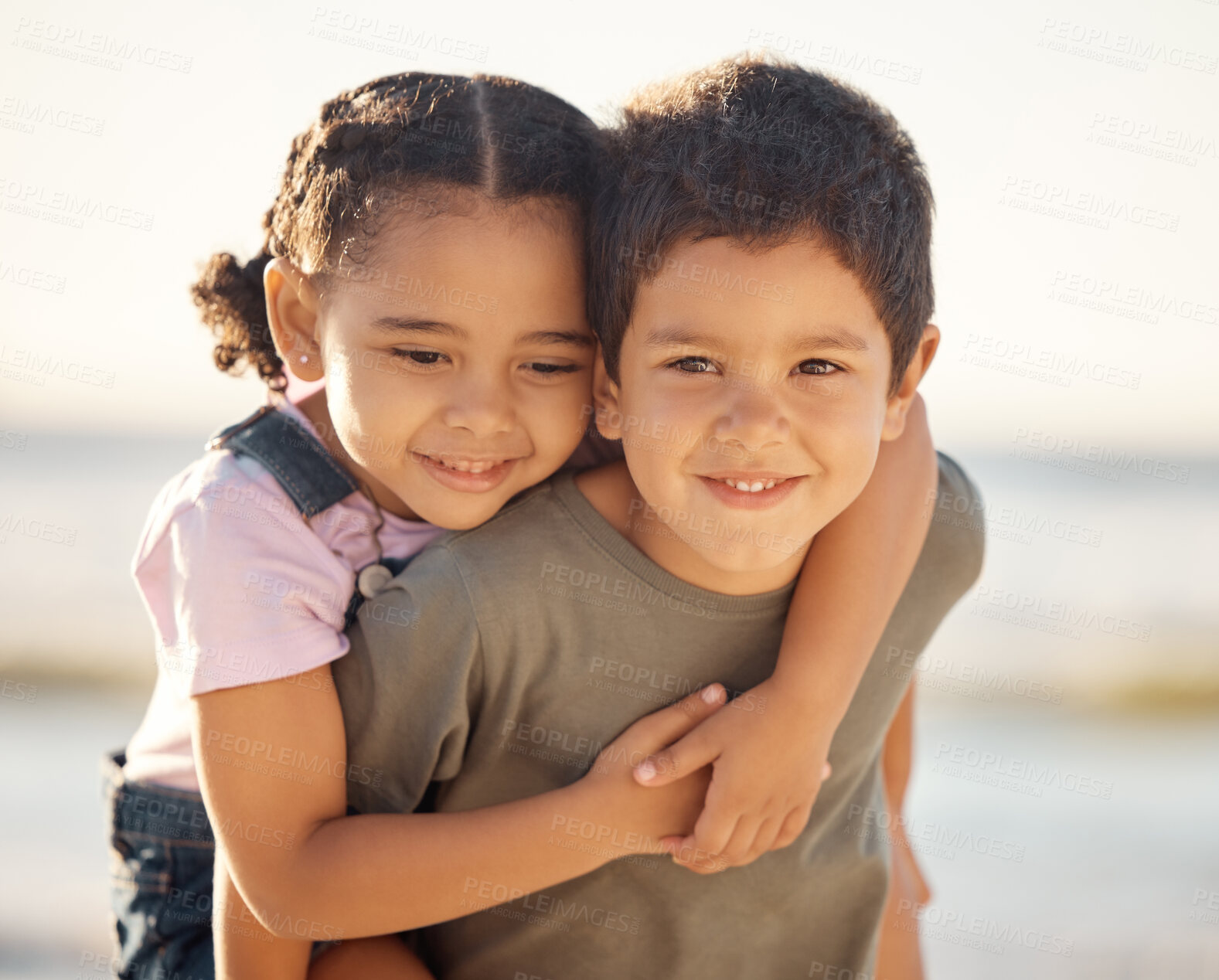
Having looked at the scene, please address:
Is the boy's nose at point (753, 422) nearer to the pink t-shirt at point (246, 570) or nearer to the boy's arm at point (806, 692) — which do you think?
the boy's arm at point (806, 692)

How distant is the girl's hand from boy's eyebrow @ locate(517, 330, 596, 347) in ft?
2.16

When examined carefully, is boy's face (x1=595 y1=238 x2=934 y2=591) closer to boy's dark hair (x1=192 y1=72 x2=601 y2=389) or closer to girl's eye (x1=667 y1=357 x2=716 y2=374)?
girl's eye (x1=667 y1=357 x2=716 y2=374)

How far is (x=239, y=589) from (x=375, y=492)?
0.37 metres

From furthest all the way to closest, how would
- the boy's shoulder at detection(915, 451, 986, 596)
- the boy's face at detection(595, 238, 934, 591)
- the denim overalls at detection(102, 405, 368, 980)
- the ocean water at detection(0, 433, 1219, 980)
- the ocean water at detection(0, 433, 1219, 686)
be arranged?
the ocean water at detection(0, 433, 1219, 686) < the ocean water at detection(0, 433, 1219, 980) < the boy's shoulder at detection(915, 451, 986, 596) < the denim overalls at detection(102, 405, 368, 980) < the boy's face at detection(595, 238, 934, 591)

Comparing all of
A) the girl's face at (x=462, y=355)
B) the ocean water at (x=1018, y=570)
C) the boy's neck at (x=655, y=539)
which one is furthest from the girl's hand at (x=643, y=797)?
the ocean water at (x=1018, y=570)

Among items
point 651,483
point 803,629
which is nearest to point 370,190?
point 651,483

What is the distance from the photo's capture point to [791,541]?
5.64 feet

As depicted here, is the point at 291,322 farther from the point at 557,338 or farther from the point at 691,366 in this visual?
the point at 691,366

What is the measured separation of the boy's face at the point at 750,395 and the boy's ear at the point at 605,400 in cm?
2

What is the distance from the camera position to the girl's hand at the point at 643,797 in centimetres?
168

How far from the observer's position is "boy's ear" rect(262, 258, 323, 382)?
1912 mm

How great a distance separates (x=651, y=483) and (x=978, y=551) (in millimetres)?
890

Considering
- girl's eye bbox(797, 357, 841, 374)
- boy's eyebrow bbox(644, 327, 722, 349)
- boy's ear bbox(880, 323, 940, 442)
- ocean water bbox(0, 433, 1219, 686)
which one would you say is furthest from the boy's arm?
ocean water bbox(0, 433, 1219, 686)

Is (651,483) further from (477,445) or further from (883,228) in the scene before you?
(883,228)
